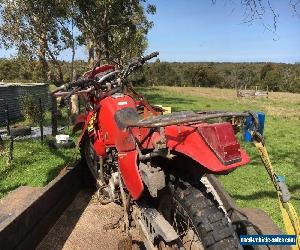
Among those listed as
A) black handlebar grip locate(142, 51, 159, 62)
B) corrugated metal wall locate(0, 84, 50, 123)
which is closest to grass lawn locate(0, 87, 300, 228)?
black handlebar grip locate(142, 51, 159, 62)

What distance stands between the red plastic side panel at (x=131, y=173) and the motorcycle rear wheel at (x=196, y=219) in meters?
0.28

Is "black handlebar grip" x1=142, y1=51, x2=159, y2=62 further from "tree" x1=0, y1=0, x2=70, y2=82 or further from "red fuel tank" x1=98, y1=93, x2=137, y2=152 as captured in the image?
"tree" x1=0, y1=0, x2=70, y2=82

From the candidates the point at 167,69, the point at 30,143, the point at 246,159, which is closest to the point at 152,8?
the point at 30,143

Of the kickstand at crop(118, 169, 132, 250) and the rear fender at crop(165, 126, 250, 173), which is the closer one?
the rear fender at crop(165, 126, 250, 173)

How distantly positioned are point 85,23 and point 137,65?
1660 centimetres

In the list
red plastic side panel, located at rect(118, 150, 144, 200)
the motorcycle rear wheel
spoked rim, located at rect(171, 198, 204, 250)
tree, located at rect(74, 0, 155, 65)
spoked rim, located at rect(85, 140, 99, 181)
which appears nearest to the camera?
the motorcycle rear wheel

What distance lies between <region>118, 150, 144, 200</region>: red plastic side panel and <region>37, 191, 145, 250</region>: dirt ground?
810 mm

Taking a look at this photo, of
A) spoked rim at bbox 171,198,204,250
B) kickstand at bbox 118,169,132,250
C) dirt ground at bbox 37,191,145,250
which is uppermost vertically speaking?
spoked rim at bbox 171,198,204,250

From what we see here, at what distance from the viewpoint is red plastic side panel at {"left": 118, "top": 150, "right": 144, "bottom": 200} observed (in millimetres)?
3768

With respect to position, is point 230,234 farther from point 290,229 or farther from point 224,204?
point 224,204

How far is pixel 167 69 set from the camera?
309ft

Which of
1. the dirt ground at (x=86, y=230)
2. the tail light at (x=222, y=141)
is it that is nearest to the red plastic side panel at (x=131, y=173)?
the dirt ground at (x=86, y=230)

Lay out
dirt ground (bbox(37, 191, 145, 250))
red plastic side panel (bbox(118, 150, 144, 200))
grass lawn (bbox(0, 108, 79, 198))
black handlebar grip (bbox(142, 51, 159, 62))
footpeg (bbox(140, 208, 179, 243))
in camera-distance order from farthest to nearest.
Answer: grass lawn (bbox(0, 108, 79, 198)), black handlebar grip (bbox(142, 51, 159, 62)), dirt ground (bbox(37, 191, 145, 250)), red plastic side panel (bbox(118, 150, 144, 200)), footpeg (bbox(140, 208, 179, 243))

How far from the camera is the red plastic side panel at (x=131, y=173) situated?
3.77 metres
